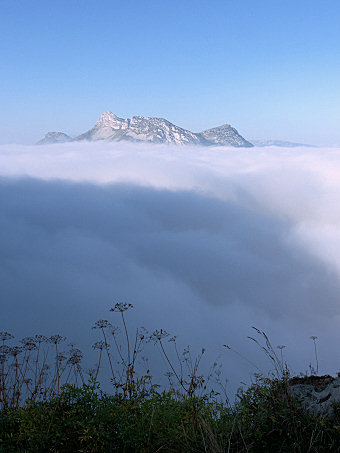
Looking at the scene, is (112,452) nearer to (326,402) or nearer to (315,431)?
(315,431)

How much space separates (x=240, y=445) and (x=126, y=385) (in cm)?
156

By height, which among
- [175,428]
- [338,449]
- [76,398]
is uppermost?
[76,398]

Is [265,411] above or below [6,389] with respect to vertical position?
below

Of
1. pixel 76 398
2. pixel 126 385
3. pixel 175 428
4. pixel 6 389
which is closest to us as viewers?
pixel 175 428

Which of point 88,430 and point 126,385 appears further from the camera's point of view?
point 126,385

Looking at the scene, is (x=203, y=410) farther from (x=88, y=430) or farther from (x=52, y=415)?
(x=52, y=415)

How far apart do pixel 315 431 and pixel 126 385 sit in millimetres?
1969

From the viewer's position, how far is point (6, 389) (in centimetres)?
454

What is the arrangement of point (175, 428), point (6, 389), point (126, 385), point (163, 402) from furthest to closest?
point (6, 389)
point (126, 385)
point (163, 402)
point (175, 428)

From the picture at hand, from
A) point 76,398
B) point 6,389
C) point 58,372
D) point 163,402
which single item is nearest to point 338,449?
point 163,402

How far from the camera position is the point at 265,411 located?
129 inches

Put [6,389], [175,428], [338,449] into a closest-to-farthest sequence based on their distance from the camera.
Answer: [338,449] → [175,428] → [6,389]

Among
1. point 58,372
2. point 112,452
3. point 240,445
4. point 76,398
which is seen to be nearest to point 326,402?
point 240,445

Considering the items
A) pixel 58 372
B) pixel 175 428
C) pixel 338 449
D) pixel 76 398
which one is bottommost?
pixel 338 449
